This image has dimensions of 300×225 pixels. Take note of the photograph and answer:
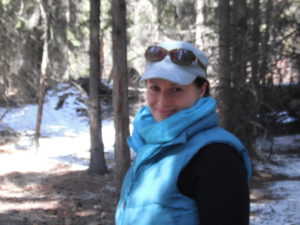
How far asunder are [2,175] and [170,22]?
9.35 m

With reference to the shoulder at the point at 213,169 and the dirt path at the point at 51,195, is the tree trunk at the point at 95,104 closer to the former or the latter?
the dirt path at the point at 51,195

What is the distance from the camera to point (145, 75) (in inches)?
63.4

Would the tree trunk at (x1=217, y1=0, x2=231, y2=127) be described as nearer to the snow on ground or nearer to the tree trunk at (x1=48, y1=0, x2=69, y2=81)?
the snow on ground

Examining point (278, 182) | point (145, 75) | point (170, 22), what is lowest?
point (278, 182)

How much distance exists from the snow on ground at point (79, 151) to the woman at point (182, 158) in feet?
18.2

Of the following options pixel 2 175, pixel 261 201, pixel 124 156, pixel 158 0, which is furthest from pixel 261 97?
pixel 2 175

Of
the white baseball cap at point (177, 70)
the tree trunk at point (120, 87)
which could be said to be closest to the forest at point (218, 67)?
the tree trunk at point (120, 87)

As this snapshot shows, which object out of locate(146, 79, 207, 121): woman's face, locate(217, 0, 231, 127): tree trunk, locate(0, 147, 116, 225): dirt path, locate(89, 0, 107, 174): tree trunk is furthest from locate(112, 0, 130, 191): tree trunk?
locate(146, 79, 207, 121): woman's face

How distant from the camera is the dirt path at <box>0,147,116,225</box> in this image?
7281 mm

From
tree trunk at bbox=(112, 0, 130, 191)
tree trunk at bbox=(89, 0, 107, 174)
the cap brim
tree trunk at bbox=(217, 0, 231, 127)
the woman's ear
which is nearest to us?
the cap brim

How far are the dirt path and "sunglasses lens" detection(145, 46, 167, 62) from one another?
Result: 19.0 ft

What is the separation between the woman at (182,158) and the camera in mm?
1251

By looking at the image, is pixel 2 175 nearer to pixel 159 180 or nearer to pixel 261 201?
pixel 261 201

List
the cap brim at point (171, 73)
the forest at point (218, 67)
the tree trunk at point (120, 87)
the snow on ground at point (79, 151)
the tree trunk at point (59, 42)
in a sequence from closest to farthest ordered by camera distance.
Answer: the cap brim at point (171, 73), the tree trunk at point (120, 87), the snow on ground at point (79, 151), the forest at point (218, 67), the tree trunk at point (59, 42)
